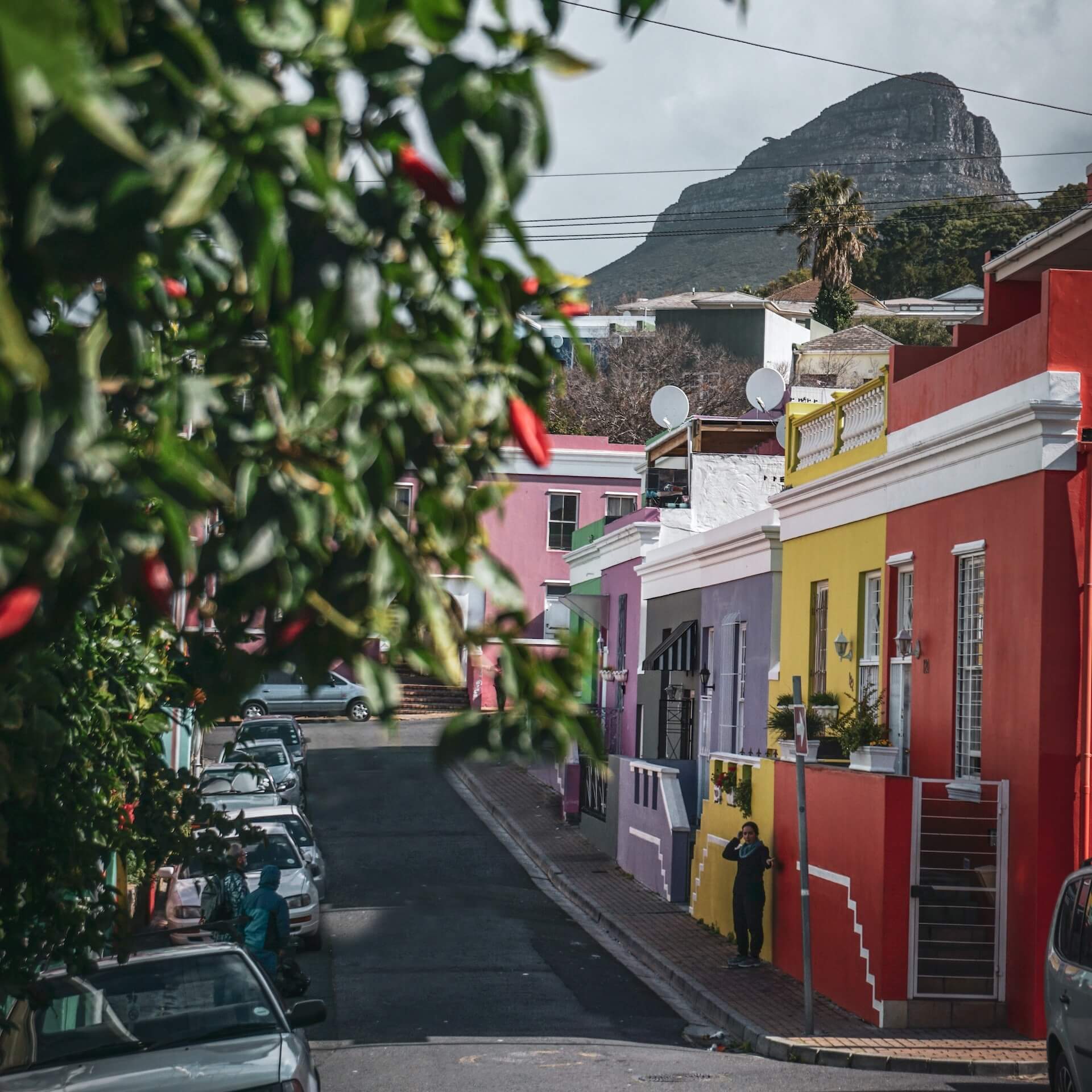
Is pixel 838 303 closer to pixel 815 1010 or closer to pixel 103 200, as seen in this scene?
pixel 815 1010

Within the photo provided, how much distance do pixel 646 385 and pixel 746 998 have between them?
45.8 m

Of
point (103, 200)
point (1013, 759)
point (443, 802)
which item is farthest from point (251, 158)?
point (443, 802)

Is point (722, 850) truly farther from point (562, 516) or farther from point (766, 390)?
point (562, 516)

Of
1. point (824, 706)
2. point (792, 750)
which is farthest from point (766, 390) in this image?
point (792, 750)

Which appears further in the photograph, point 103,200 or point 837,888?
point 837,888

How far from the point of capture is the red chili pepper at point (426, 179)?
2.38m

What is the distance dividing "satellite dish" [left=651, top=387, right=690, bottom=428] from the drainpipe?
1830 centimetres

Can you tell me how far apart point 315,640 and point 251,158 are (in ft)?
2.71

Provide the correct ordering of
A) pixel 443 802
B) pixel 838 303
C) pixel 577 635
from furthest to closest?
1. pixel 838 303
2. pixel 443 802
3. pixel 577 635

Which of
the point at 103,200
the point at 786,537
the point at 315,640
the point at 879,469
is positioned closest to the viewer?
the point at 103,200

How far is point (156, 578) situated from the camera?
7.86 ft

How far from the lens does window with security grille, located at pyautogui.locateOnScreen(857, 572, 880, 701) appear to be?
61.0 feet

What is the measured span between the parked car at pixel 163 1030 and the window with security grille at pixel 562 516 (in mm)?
38803

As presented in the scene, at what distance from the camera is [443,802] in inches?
1359
